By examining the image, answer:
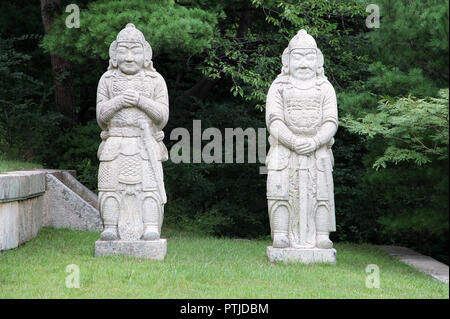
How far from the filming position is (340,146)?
1270 cm

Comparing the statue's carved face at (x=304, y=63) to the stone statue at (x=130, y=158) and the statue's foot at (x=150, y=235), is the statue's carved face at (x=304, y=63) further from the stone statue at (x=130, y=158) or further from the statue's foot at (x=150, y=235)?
the statue's foot at (x=150, y=235)

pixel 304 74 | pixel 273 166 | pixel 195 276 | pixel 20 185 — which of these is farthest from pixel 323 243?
pixel 20 185

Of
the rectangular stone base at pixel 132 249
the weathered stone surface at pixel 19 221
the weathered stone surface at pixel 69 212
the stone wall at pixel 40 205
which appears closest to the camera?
the rectangular stone base at pixel 132 249

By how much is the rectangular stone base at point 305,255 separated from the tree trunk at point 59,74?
6.57 metres

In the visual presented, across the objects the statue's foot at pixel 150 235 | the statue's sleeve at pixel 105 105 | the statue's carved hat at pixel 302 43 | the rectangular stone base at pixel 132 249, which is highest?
the statue's carved hat at pixel 302 43

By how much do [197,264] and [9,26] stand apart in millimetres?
9316

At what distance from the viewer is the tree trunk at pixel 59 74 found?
12.5 meters

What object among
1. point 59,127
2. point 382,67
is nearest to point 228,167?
point 59,127

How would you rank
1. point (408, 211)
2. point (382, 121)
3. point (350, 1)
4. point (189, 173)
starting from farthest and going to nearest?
point (189, 173)
point (350, 1)
point (408, 211)
point (382, 121)

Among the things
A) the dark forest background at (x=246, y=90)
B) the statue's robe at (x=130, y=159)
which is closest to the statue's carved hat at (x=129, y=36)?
the statue's robe at (x=130, y=159)

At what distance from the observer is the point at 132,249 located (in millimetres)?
8156

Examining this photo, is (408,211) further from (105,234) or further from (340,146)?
(105,234)

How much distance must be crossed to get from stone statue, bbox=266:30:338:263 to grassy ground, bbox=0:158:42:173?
431 cm

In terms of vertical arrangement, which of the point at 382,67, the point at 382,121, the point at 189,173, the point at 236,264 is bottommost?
the point at 236,264
